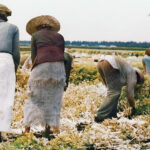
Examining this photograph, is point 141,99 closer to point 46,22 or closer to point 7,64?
point 46,22

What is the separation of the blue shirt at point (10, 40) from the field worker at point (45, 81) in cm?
26

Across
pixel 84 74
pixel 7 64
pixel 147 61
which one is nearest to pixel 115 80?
pixel 84 74

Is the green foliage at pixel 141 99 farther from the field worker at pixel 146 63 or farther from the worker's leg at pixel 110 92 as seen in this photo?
the field worker at pixel 146 63

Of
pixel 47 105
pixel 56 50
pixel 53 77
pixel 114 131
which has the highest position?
pixel 56 50

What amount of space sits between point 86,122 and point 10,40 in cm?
190

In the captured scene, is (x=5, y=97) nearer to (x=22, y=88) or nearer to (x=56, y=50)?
(x=56, y=50)

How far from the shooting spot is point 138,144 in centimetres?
570

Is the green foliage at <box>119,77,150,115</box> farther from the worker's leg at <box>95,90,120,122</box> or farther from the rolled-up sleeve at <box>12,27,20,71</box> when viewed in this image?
the rolled-up sleeve at <box>12,27,20,71</box>

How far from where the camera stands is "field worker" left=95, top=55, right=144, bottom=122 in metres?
7.06

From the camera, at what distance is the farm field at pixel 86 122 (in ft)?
17.8

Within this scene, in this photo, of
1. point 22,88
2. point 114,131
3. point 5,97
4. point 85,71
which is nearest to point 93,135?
point 114,131

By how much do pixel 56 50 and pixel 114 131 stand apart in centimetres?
153

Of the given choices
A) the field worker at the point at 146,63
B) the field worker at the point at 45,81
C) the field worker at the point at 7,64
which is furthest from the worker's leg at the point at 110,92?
the field worker at the point at 146,63

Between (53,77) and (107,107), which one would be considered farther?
(107,107)
